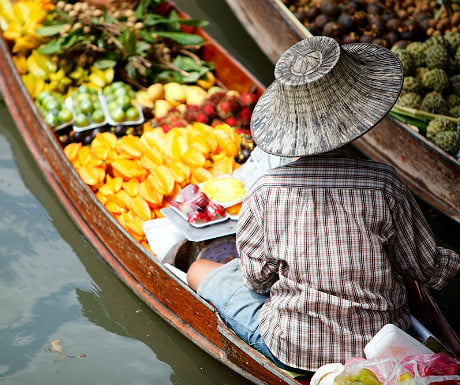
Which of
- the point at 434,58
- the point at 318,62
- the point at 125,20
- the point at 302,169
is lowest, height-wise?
the point at 434,58

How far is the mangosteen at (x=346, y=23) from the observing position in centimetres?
508

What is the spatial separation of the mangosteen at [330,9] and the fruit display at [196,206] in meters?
2.78

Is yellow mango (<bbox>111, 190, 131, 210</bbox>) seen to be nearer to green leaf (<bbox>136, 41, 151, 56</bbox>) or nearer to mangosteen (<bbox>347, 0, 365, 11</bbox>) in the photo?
green leaf (<bbox>136, 41, 151, 56</bbox>)

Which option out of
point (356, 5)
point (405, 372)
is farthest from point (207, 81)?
point (405, 372)

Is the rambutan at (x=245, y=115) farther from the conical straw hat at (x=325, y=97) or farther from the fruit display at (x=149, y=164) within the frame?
the conical straw hat at (x=325, y=97)

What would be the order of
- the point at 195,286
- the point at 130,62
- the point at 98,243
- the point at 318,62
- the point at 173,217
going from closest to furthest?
the point at 318,62
the point at 195,286
the point at 173,217
the point at 98,243
the point at 130,62

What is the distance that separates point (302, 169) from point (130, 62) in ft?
9.16

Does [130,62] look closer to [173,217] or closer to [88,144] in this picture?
[88,144]

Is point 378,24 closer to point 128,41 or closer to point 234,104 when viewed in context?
point 234,104

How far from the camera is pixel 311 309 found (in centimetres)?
219

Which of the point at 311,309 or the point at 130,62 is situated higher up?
the point at 130,62

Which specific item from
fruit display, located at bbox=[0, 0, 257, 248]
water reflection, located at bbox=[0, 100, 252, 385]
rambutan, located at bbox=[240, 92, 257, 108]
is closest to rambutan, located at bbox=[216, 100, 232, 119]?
fruit display, located at bbox=[0, 0, 257, 248]

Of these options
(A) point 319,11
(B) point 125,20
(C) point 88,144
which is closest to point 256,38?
(A) point 319,11

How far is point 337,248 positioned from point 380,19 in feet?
11.8
